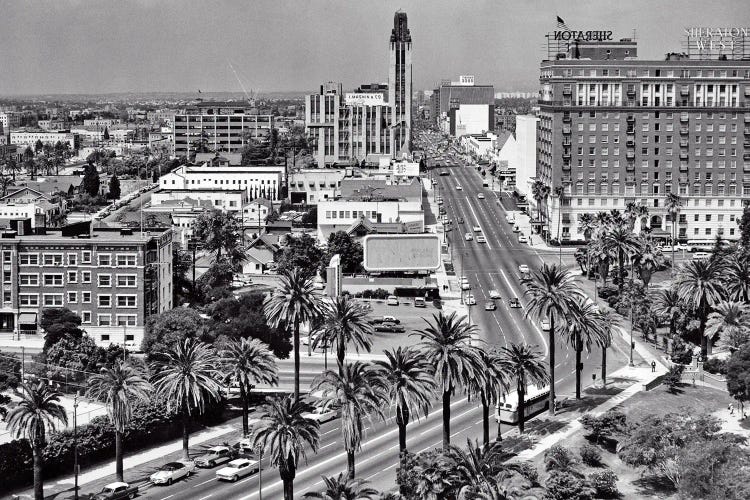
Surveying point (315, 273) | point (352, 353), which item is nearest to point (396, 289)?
point (315, 273)

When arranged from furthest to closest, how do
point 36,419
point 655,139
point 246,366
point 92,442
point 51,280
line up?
point 655,139, point 51,280, point 246,366, point 92,442, point 36,419

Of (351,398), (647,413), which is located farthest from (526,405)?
(351,398)

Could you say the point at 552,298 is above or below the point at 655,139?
below

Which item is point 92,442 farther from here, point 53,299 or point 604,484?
point 53,299

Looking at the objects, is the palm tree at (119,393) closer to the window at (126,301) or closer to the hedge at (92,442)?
the hedge at (92,442)

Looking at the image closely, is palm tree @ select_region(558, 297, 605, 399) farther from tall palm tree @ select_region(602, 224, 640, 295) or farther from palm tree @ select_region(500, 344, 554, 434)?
tall palm tree @ select_region(602, 224, 640, 295)

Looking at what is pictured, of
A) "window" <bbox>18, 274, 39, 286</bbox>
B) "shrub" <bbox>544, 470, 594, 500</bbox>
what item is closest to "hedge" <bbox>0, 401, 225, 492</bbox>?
"shrub" <bbox>544, 470, 594, 500</bbox>

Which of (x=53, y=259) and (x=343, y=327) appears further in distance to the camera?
(x=53, y=259)

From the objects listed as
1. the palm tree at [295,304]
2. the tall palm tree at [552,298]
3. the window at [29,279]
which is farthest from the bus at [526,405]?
the window at [29,279]
